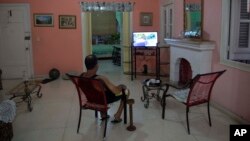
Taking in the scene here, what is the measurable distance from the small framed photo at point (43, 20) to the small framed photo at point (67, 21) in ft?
0.78

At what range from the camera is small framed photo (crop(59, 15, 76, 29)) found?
22.3 ft

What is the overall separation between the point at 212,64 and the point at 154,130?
170 centimetres

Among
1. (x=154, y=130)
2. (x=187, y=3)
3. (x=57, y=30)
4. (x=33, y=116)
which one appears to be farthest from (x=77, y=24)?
(x=154, y=130)

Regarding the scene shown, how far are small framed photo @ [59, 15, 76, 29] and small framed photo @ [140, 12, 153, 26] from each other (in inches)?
75.6

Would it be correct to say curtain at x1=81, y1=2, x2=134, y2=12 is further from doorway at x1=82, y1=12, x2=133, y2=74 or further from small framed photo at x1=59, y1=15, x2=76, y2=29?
small framed photo at x1=59, y1=15, x2=76, y2=29

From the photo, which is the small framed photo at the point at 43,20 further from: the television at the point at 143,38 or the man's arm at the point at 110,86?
the man's arm at the point at 110,86

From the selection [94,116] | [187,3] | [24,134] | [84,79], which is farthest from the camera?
[187,3]

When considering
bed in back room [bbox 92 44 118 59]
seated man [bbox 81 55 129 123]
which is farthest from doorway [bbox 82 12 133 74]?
seated man [bbox 81 55 129 123]

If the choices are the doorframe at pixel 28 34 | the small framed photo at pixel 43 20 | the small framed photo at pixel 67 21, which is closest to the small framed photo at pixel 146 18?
the small framed photo at pixel 67 21

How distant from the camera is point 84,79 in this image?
293 centimetres

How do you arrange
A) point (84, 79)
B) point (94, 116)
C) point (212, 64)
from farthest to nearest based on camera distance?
point (212, 64) < point (94, 116) < point (84, 79)

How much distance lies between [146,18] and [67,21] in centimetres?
223

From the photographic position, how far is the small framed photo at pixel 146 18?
281 inches

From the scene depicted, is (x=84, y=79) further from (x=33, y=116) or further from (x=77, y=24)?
(x=77, y=24)
